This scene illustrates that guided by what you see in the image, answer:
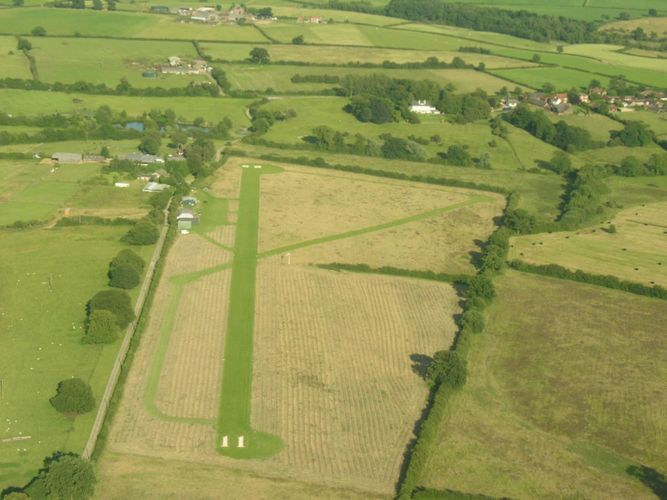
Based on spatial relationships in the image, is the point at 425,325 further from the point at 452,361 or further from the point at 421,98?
the point at 421,98

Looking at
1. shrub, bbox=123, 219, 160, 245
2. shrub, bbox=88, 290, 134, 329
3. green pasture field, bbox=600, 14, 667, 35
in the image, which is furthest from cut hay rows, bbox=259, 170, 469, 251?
green pasture field, bbox=600, 14, 667, 35

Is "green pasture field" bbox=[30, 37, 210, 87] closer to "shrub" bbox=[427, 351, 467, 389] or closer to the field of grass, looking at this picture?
the field of grass

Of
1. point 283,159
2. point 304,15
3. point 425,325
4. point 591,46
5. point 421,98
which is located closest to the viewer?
point 425,325

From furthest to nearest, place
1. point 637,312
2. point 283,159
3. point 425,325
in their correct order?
point 283,159, point 637,312, point 425,325

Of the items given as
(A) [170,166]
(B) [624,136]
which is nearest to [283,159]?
(A) [170,166]

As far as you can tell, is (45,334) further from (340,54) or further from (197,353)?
(340,54)

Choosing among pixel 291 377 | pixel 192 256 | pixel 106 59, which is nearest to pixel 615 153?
pixel 192 256
